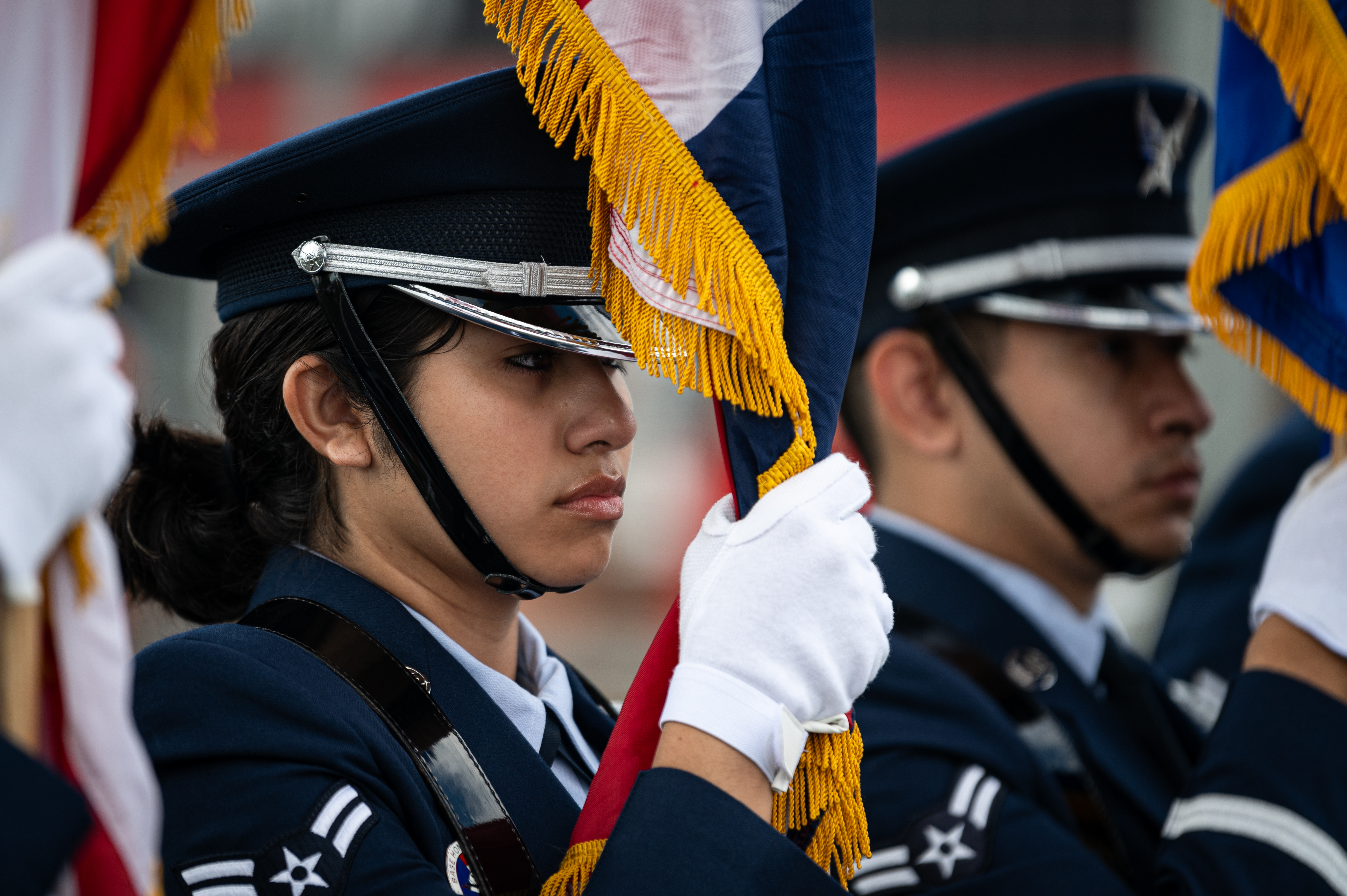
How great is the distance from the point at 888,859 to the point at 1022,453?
0.97 metres

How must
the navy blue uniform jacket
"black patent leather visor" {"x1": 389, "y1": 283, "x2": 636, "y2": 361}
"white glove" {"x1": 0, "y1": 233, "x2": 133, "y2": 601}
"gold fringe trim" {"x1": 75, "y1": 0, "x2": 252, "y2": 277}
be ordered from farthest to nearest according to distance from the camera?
the navy blue uniform jacket, "black patent leather visor" {"x1": 389, "y1": 283, "x2": 636, "y2": 361}, "gold fringe trim" {"x1": 75, "y1": 0, "x2": 252, "y2": 277}, "white glove" {"x1": 0, "y1": 233, "x2": 133, "y2": 601}

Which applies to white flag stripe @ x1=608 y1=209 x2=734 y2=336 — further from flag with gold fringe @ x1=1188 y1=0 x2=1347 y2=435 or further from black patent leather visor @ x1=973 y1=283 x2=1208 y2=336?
black patent leather visor @ x1=973 y1=283 x2=1208 y2=336

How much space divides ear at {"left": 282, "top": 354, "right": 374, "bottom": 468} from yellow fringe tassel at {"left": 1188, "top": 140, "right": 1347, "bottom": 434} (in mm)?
1398

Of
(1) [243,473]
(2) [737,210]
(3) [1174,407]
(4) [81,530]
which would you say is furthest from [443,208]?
(3) [1174,407]

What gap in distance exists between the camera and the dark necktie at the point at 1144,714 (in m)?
2.70

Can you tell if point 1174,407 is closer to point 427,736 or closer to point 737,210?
point 737,210

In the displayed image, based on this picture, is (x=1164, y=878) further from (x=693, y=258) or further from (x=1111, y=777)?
(x=693, y=258)

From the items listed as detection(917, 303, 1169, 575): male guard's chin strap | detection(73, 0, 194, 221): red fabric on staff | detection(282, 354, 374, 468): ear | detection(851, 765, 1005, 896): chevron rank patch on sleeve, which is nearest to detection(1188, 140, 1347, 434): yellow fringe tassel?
detection(917, 303, 1169, 575): male guard's chin strap

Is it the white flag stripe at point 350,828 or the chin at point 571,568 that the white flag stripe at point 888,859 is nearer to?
the chin at point 571,568

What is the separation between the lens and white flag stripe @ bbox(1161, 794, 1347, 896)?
2.10m

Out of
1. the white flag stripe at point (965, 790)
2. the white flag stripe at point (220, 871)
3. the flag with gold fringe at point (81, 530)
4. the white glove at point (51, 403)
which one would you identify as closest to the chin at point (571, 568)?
the white flag stripe at point (220, 871)

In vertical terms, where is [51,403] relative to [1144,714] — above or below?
above

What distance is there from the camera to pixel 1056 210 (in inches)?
114

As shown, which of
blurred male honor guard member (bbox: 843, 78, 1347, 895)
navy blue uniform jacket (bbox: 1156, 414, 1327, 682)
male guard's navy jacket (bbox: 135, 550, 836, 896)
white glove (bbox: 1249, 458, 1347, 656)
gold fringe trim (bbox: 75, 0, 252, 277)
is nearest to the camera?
gold fringe trim (bbox: 75, 0, 252, 277)
